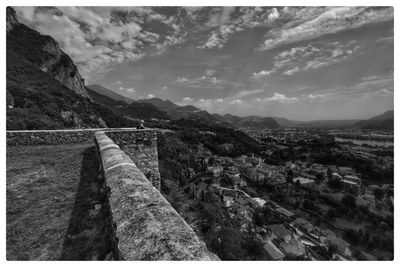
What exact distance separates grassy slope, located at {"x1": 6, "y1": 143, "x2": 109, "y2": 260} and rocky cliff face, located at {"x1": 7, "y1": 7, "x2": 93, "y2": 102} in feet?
174

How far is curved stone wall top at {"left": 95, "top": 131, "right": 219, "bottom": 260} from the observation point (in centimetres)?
134

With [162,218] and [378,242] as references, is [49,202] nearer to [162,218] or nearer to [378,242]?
[162,218]

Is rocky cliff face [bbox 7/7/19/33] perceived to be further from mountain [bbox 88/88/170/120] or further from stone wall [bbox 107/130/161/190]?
stone wall [bbox 107/130/161/190]

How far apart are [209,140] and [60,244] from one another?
71.1 meters

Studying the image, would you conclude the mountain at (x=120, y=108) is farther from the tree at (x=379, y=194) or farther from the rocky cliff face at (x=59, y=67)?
the tree at (x=379, y=194)

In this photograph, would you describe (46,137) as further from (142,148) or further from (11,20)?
(11,20)

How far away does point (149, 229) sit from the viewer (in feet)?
5.21

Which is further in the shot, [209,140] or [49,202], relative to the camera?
[209,140]

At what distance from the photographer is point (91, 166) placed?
5648 mm

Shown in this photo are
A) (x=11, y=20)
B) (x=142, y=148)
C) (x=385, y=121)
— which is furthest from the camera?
(x=11, y=20)

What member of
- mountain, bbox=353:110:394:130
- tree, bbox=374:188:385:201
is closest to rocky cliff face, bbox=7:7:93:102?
mountain, bbox=353:110:394:130

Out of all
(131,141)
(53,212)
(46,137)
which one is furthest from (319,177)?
(46,137)

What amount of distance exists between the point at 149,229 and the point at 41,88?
40.8m
